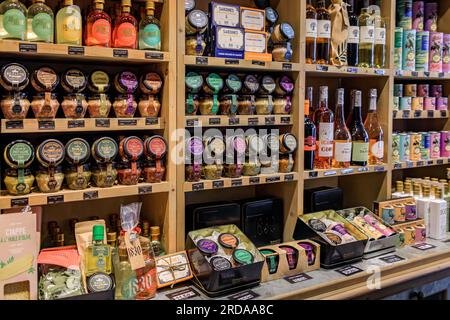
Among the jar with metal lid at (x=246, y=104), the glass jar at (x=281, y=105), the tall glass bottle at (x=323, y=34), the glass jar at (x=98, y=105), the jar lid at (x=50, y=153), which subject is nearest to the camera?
the jar lid at (x=50, y=153)

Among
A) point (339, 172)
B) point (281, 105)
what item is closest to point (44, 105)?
point (281, 105)

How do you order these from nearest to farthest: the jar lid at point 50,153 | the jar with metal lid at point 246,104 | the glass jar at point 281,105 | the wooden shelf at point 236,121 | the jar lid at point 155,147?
the jar lid at point 50,153
the jar lid at point 155,147
the wooden shelf at point 236,121
the jar with metal lid at point 246,104
the glass jar at point 281,105

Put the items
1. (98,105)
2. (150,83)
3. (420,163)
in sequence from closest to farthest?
(98,105) < (150,83) < (420,163)

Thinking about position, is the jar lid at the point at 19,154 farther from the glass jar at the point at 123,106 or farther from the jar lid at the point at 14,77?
the glass jar at the point at 123,106

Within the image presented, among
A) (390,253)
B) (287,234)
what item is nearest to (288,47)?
(287,234)

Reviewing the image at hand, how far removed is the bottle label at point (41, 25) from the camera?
1827 millimetres

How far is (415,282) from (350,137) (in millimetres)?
853

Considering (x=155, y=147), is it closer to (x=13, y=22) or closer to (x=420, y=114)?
(x=13, y=22)

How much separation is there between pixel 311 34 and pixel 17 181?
1.61m

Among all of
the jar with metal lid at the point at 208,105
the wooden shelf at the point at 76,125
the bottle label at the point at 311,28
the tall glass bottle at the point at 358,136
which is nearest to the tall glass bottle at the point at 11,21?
the wooden shelf at the point at 76,125

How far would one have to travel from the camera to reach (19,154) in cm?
183

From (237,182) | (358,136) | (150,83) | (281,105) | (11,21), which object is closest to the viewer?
(11,21)

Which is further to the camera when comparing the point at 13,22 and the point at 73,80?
the point at 73,80

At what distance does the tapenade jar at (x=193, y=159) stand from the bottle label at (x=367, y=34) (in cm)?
119
